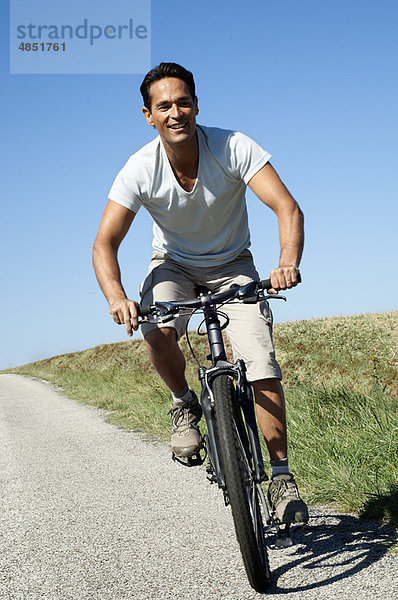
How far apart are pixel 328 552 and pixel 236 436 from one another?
933mm

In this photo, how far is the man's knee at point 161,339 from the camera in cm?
356

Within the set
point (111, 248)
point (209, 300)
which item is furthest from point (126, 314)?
point (111, 248)

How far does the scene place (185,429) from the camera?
12.3ft

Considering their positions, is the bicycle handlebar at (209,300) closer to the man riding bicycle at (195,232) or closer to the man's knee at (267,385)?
the man riding bicycle at (195,232)

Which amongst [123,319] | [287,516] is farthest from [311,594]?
[123,319]

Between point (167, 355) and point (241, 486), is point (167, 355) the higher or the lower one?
the higher one

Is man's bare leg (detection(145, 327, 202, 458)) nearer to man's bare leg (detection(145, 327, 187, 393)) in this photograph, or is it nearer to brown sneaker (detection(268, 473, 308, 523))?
man's bare leg (detection(145, 327, 187, 393))

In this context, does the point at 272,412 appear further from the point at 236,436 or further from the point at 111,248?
the point at 111,248

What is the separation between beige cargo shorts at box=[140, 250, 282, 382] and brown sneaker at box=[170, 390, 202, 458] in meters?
0.48

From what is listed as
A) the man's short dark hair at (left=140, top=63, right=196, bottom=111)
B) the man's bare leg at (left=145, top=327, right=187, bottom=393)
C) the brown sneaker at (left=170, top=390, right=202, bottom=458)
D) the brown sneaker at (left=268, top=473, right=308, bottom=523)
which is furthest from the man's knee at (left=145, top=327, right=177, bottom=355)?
the man's short dark hair at (left=140, top=63, right=196, bottom=111)

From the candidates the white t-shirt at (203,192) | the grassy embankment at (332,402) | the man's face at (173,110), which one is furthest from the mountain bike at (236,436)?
the man's face at (173,110)

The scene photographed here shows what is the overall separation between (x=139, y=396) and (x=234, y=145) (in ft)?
23.0

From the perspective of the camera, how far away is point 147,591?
280 cm

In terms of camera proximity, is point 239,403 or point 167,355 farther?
point 167,355
